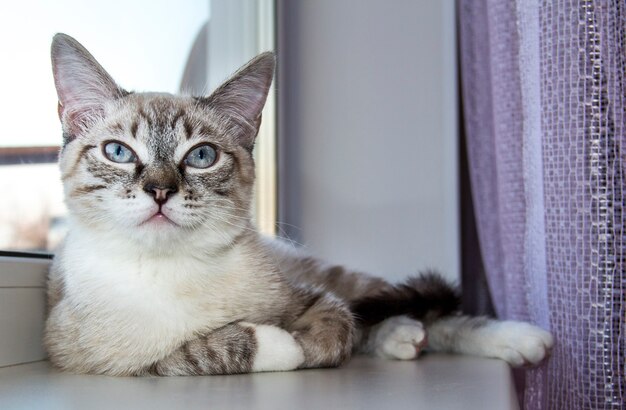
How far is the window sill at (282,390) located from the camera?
96 cm

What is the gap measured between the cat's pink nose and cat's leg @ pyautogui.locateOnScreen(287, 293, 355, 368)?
32 cm

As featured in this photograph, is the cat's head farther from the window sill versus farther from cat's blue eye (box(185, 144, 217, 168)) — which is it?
the window sill

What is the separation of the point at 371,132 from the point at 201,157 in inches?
→ 40.9

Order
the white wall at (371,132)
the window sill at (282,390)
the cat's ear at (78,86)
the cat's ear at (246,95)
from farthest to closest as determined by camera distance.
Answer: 1. the white wall at (371,132)
2. the cat's ear at (246,95)
3. the cat's ear at (78,86)
4. the window sill at (282,390)

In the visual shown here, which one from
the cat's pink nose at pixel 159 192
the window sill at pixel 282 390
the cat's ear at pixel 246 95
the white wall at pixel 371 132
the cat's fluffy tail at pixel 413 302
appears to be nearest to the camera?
the window sill at pixel 282 390

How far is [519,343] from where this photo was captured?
4.68ft

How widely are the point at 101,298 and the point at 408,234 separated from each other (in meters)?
1.14

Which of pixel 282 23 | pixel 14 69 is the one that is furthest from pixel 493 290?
pixel 14 69

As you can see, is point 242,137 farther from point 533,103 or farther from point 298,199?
point 298,199

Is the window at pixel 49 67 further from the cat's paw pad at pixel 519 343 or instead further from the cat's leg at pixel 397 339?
the cat's paw pad at pixel 519 343

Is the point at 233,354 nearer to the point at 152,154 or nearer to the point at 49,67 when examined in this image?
the point at 152,154

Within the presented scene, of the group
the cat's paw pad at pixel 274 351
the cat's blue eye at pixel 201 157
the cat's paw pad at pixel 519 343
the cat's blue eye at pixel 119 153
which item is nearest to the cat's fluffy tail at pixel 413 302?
the cat's paw pad at pixel 519 343

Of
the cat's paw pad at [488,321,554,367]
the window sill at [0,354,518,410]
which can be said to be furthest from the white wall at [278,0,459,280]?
the window sill at [0,354,518,410]

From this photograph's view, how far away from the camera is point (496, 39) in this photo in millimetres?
1673
